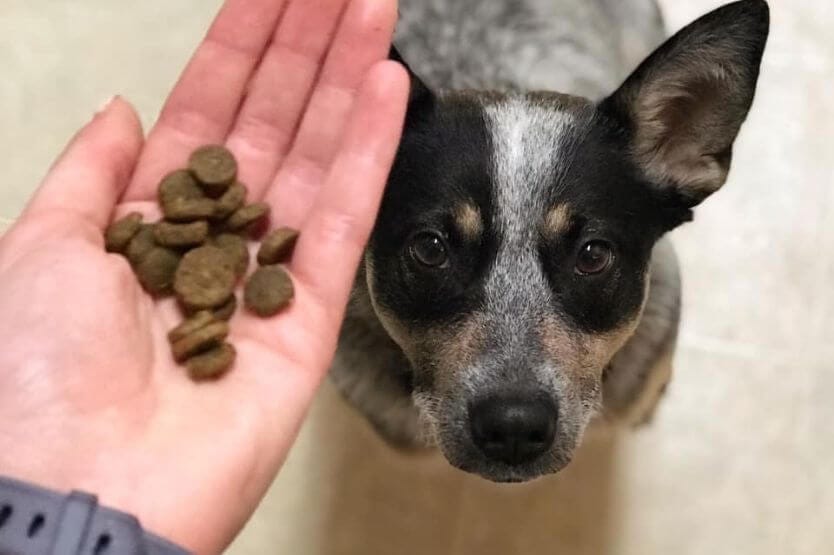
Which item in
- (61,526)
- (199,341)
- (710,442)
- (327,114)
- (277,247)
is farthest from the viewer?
(710,442)

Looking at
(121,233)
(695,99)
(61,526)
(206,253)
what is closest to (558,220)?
(695,99)

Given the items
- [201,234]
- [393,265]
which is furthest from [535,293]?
[201,234]

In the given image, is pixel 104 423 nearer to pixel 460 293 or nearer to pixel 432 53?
pixel 460 293

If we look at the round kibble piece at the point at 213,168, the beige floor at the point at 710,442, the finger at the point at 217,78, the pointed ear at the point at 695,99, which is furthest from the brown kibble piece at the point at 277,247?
the beige floor at the point at 710,442

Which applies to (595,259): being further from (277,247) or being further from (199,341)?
(199,341)

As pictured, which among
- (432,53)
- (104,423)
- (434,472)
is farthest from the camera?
(434,472)

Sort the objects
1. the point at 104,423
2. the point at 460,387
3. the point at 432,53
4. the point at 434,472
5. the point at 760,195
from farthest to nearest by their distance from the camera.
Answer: the point at 760,195 → the point at 434,472 → the point at 432,53 → the point at 460,387 → the point at 104,423

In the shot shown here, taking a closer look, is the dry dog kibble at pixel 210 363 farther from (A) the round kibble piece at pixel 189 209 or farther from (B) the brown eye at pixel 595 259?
(B) the brown eye at pixel 595 259
